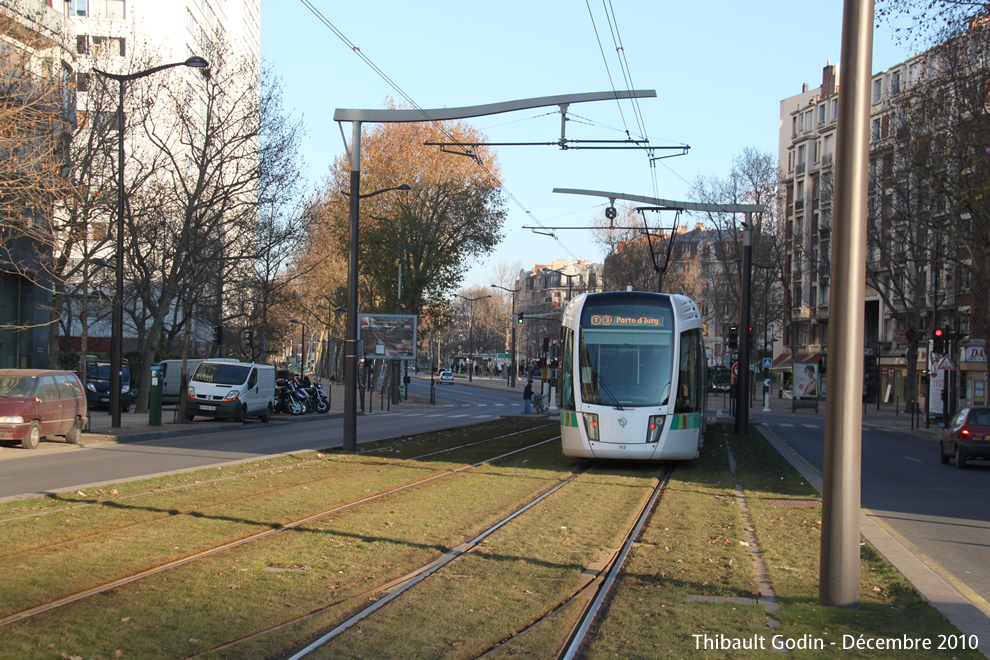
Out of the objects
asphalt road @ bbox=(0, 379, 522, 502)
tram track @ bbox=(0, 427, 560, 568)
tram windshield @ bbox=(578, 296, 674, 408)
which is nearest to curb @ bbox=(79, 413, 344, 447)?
asphalt road @ bbox=(0, 379, 522, 502)

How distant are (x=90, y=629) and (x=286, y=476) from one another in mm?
9021

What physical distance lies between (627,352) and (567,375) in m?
1.20

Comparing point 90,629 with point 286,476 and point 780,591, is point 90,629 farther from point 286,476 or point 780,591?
point 286,476

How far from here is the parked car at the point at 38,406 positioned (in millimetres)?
19484

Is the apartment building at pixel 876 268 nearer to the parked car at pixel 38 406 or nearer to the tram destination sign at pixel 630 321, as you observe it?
the tram destination sign at pixel 630 321

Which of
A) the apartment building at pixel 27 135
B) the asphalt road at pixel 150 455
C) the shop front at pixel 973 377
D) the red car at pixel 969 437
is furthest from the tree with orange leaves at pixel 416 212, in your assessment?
the red car at pixel 969 437

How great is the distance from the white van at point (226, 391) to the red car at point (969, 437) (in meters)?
21.4

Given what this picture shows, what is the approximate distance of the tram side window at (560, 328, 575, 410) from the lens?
56.9ft

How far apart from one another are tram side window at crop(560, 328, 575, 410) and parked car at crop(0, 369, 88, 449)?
11.3 metres

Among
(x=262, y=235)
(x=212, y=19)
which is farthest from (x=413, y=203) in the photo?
(x=212, y=19)

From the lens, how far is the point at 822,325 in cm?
7869

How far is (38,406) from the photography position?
19953 millimetres

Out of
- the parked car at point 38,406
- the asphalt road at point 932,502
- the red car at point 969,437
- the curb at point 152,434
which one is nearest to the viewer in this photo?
the asphalt road at point 932,502

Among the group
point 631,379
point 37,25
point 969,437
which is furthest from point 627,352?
point 37,25
